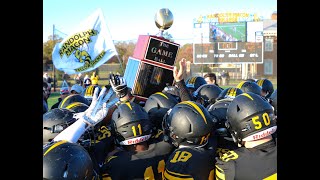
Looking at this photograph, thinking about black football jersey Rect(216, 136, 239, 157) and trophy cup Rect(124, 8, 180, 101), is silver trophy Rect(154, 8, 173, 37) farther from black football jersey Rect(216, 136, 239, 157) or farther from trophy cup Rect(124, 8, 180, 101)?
black football jersey Rect(216, 136, 239, 157)

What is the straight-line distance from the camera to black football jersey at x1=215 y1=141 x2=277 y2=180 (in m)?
3.27

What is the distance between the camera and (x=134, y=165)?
12.4 feet

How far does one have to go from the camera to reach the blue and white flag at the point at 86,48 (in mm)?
9102

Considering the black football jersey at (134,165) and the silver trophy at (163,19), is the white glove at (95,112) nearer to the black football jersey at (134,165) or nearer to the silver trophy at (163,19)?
the black football jersey at (134,165)

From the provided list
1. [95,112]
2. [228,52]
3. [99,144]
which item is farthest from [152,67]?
[228,52]

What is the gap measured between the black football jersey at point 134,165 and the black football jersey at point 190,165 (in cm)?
33

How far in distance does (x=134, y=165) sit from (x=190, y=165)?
25.2 inches

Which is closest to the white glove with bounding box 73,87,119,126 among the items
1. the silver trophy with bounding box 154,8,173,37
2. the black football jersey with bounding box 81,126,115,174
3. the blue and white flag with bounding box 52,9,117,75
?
the black football jersey with bounding box 81,126,115,174

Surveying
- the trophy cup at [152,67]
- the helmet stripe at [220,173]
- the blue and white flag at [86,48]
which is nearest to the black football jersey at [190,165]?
the helmet stripe at [220,173]
